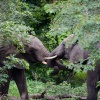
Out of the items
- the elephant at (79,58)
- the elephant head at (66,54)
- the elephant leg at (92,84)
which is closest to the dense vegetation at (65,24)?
the elephant head at (66,54)

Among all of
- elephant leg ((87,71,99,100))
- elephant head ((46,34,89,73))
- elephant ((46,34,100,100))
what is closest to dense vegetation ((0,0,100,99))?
elephant head ((46,34,89,73))

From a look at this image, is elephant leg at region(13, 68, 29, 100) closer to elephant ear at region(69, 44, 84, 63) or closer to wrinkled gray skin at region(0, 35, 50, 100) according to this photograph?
wrinkled gray skin at region(0, 35, 50, 100)

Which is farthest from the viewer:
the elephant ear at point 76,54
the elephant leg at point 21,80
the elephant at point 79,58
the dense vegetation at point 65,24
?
the elephant leg at point 21,80

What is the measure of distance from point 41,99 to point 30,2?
495cm

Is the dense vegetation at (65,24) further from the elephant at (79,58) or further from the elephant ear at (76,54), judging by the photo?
the elephant ear at (76,54)

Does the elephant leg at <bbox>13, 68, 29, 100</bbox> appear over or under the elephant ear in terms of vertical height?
under

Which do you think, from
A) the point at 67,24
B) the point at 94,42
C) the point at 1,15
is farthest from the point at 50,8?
the point at 1,15

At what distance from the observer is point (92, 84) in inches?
389

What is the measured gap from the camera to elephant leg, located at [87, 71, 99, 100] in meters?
9.74

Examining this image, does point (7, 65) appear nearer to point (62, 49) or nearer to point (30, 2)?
point (62, 49)

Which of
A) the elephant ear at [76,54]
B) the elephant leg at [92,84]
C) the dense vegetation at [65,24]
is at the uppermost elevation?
the dense vegetation at [65,24]

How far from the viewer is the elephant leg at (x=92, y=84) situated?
384 inches

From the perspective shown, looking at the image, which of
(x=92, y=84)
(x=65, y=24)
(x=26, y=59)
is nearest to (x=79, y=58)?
(x=92, y=84)

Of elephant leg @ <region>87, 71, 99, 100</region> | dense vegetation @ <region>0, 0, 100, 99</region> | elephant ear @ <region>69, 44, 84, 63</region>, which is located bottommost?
elephant leg @ <region>87, 71, 99, 100</region>
